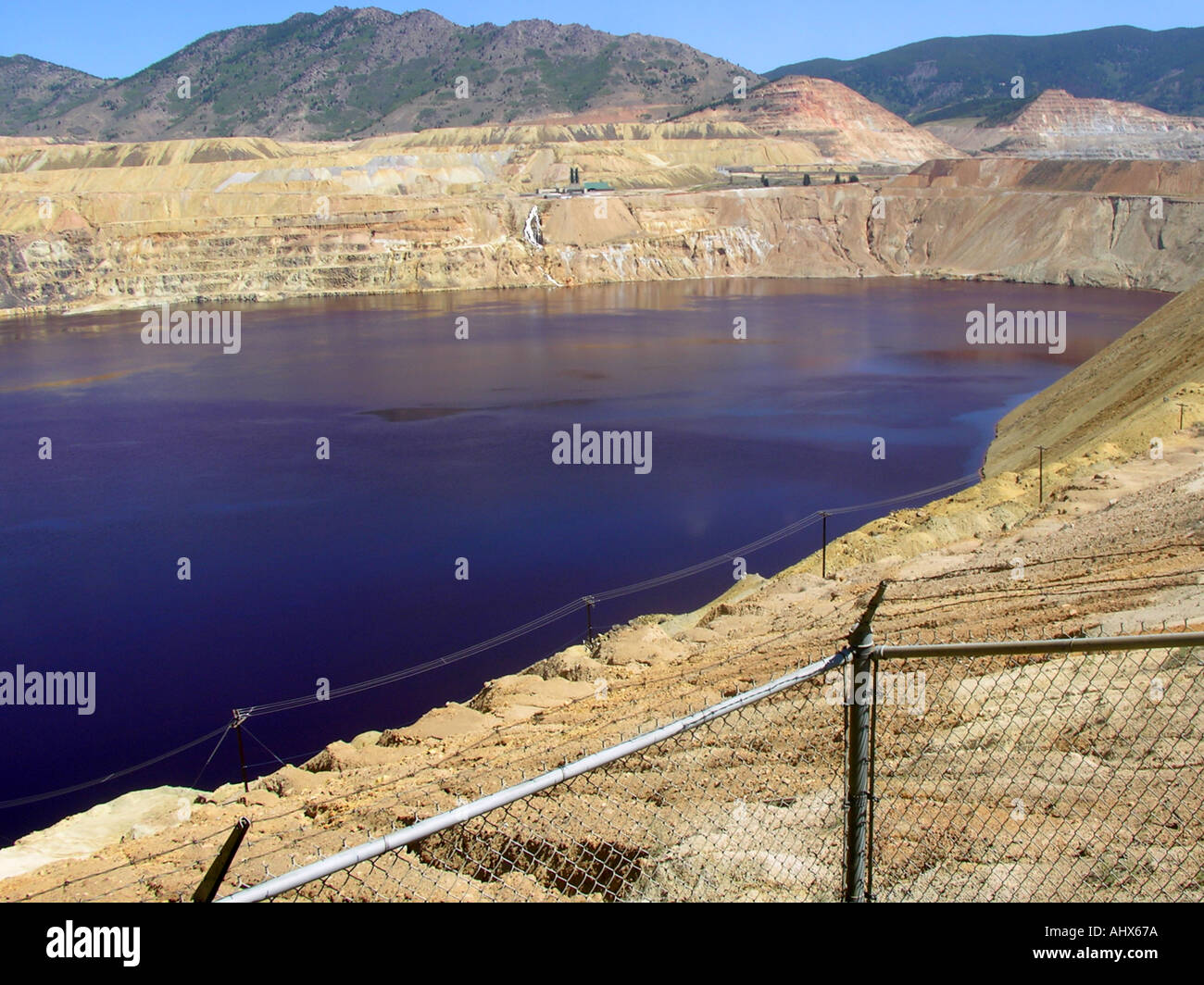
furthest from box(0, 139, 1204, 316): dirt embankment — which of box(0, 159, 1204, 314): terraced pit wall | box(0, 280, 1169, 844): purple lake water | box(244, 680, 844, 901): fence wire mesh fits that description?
box(244, 680, 844, 901): fence wire mesh

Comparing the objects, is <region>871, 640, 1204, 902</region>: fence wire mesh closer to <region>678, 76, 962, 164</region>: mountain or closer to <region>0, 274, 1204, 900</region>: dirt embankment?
<region>0, 274, 1204, 900</region>: dirt embankment

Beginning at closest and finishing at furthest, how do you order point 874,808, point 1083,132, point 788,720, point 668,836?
point 874,808 < point 668,836 < point 788,720 < point 1083,132

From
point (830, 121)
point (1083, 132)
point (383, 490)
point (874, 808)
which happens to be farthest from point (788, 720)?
point (1083, 132)

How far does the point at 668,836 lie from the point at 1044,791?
2.72 metres

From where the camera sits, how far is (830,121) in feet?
529

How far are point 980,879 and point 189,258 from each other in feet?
316

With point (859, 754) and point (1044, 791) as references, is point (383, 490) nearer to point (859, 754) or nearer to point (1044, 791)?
point (1044, 791)

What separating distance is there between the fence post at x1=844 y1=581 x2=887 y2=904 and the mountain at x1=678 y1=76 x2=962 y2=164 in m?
155

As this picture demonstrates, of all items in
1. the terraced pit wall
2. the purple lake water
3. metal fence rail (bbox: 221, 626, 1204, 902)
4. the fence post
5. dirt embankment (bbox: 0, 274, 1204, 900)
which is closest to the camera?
the fence post

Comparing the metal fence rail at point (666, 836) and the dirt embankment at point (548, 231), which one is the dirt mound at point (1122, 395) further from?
the dirt embankment at point (548, 231)

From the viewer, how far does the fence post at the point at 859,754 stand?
445cm

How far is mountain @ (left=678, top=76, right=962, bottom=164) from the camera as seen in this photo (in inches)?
6093

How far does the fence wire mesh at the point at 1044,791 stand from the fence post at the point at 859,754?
266 mm

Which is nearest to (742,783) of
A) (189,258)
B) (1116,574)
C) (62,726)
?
(1116,574)
